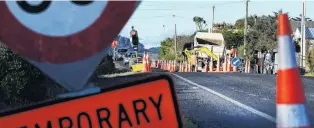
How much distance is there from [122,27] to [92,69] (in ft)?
0.77

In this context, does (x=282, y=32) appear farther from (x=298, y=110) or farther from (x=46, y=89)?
(x=46, y=89)

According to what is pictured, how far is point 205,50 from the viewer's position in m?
41.8

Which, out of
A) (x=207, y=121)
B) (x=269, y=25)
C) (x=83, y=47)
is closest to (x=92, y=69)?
(x=83, y=47)

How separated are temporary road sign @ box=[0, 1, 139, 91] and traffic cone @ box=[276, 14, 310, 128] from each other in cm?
111

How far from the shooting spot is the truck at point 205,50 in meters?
41.1

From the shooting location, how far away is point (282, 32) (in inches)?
133

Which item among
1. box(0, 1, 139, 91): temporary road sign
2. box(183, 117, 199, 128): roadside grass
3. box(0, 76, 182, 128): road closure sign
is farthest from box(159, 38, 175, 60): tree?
box(0, 1, 139, 91): temporary road sign

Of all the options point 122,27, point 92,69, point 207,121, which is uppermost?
point 122,27

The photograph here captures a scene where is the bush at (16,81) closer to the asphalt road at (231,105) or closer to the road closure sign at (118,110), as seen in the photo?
the asphalt road at (231,105)

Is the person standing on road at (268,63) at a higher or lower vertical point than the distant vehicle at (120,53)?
lower

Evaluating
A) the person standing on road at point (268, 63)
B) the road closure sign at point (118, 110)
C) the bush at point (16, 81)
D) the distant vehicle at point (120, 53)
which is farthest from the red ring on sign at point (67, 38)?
the distant vehicle at point (120, 53)

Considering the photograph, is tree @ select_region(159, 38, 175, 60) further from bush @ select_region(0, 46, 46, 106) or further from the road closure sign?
the road closure sign

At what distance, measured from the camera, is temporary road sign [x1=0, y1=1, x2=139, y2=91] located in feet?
8.57

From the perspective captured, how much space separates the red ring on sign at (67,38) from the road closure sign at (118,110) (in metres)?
0.25
